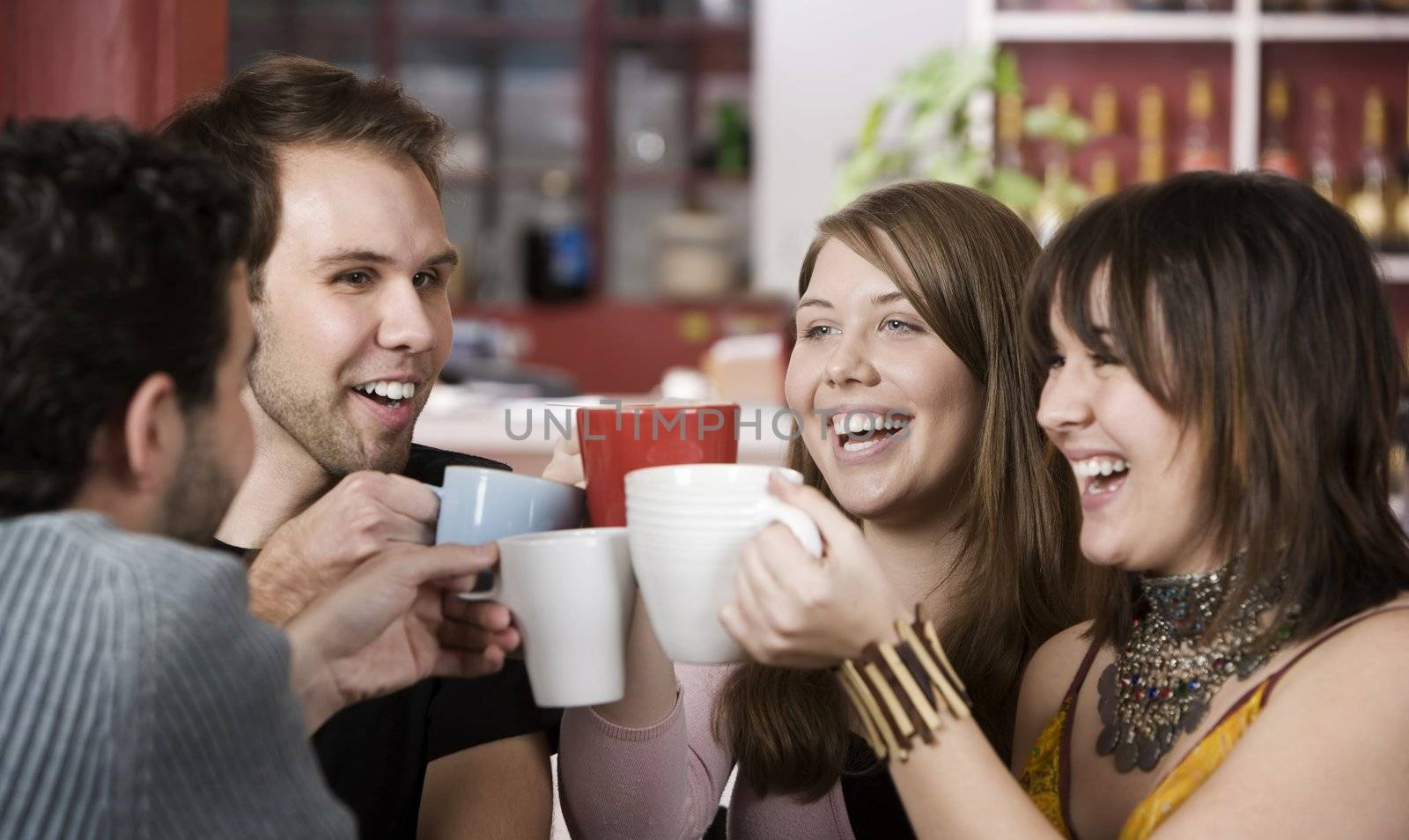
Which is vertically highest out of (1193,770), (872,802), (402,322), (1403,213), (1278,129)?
(1278,129)

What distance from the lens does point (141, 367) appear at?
2.15 feet

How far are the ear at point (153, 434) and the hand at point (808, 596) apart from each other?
322mm

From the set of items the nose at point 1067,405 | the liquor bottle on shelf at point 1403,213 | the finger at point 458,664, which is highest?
the liquor bottle on shelf at point 1403,213

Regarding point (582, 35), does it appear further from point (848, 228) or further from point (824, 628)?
point (824, 628)

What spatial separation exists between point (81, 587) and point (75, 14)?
2.79 feet

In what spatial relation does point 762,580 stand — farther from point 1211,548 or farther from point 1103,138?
point 1103,138

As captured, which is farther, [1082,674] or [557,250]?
[557,250]

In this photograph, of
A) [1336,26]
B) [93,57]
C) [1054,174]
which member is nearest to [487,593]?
[93,57]

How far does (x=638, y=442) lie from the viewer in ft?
3.15

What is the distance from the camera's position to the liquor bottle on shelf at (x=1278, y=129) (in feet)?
14.1

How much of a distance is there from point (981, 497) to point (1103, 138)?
3.62 m

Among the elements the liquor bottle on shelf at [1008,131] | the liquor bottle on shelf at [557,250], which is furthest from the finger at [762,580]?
the liquor bottle on shelf at [557,250]

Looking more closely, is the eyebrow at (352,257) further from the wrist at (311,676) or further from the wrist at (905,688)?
the wrist at (905,688)

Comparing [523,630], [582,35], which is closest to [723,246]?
[582,35]
